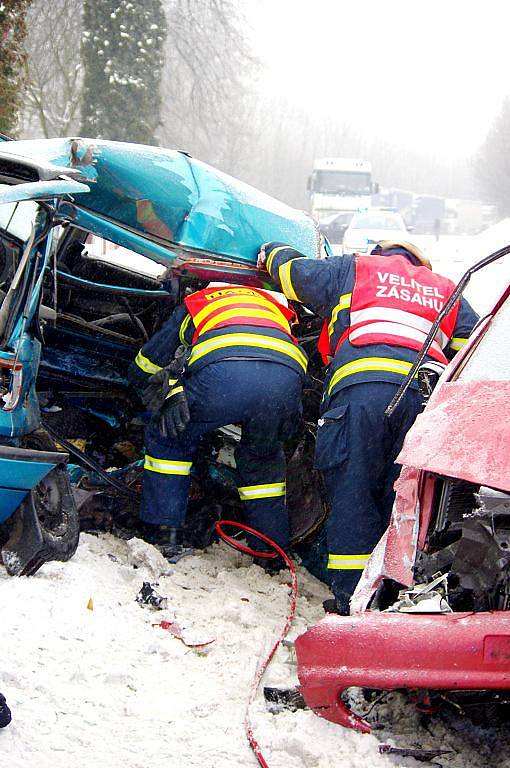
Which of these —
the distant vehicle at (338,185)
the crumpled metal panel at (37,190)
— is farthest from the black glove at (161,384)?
the distant vehicle at (338,185)

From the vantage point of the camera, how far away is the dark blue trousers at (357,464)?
3.67 metres

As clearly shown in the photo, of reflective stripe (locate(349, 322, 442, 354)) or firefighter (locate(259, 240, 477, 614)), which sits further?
reflective stripe (locate(349, 322, 442, 354))

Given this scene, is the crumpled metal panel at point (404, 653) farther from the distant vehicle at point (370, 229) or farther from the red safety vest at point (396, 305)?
the distant vehicle at point (370, 229)

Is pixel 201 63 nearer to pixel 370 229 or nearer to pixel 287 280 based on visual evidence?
pixel 370 229

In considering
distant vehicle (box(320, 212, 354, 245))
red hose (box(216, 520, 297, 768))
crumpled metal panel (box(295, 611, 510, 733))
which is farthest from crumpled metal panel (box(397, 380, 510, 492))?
distant vehicle (box(320, 212, 354, 245))

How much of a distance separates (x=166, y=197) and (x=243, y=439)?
1419 mm

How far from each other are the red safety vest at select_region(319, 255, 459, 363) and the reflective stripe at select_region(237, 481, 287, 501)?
0.77 m

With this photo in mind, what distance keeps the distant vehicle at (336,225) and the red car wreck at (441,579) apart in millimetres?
22092

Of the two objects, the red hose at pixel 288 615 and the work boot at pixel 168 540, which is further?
the work boot at pixel 168 540

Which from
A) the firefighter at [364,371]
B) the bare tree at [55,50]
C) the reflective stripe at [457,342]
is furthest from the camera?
the bare tree at [55,50]

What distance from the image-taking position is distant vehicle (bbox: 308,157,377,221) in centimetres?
2480

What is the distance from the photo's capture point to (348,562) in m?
3.67

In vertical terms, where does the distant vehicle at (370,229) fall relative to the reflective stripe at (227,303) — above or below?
below

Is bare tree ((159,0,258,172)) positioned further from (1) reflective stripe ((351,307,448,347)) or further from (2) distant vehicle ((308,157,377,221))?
(1) reflective stripe ((351,307,448,347))
